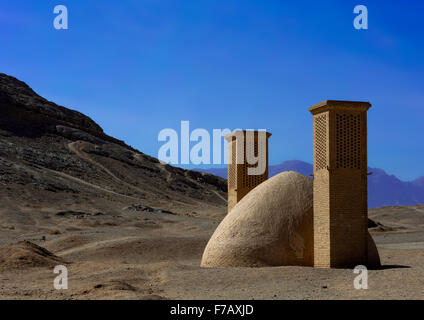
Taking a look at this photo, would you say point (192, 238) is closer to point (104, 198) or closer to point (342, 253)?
point (342, 253)

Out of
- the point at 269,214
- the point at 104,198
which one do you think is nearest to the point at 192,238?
the point at 269,214

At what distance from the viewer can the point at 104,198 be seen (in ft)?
122

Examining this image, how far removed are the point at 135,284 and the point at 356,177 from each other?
5.24 metres

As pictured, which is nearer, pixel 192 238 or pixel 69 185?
pixel 192 238

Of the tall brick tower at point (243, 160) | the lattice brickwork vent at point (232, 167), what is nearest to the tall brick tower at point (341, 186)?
the tall brick tower at point (243, 160)

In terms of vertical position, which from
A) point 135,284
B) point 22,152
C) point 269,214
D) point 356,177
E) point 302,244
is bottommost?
point 135,284

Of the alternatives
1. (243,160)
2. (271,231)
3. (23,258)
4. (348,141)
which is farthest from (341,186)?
(23,258)

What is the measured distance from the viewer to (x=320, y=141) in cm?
1061

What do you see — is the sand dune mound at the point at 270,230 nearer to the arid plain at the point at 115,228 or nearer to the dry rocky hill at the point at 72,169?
the arid plain at the point at 115,228

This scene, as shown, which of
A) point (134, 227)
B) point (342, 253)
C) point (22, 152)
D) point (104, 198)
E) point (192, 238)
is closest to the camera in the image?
point (342, 253)

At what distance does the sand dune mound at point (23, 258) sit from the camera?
12.7 meters

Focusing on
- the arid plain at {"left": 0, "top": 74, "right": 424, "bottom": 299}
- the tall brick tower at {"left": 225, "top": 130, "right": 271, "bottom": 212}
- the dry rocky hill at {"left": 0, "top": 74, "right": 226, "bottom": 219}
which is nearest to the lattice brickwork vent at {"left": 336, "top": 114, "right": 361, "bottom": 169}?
the arid plain at {"left": 0, "top": 74, "right": 424, "bottom": 299}

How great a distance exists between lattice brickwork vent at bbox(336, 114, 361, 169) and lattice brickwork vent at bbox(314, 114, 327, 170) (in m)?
0.28

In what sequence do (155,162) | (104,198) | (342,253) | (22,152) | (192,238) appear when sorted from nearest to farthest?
(342,253) < (192,238) < (104,198) < (22,152) < (155,162)
